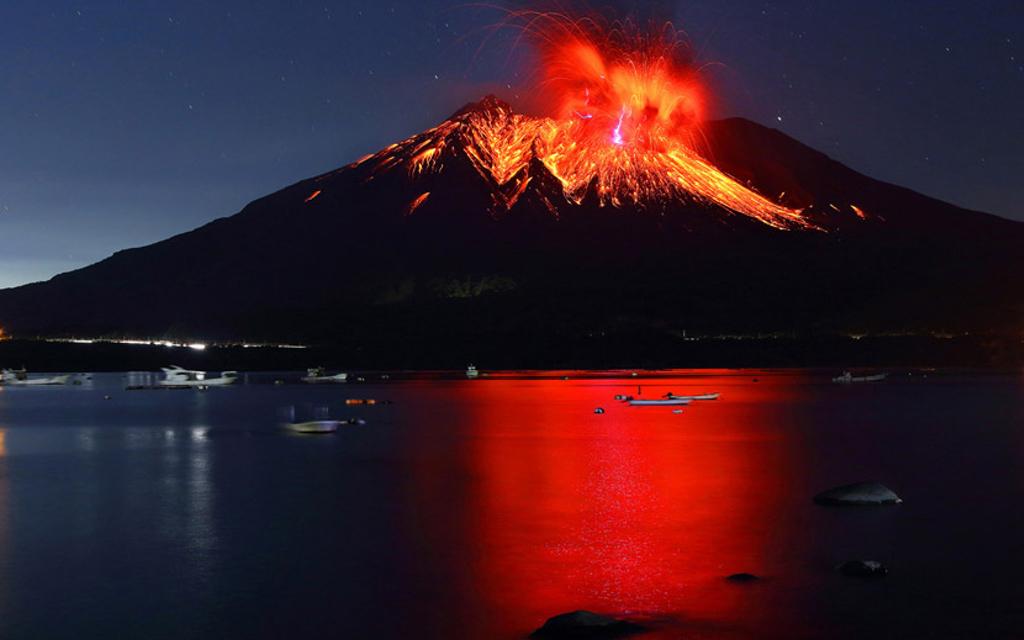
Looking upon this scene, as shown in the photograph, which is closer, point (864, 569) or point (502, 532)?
point (864, 569)

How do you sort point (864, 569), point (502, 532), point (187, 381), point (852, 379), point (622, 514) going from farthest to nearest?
point (187, 381) < point (852, 379) < point (622, 514) < point (502, 532) < point (864, 569)

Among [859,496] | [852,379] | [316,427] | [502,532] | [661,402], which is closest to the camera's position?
[502,532]

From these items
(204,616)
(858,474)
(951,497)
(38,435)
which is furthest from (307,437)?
(204,616)

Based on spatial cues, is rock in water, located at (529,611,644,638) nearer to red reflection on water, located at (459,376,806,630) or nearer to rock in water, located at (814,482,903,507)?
red reflection on water, located at (459,376,806,630)

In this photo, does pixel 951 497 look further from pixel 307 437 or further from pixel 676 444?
pixel 307 437

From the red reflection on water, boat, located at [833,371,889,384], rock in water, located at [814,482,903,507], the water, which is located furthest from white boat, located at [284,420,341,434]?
boat, located at [833,371,889,384]

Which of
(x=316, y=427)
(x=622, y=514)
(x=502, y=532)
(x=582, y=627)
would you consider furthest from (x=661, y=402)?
(x=582, y=627)

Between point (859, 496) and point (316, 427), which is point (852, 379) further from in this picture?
point (859, 496)

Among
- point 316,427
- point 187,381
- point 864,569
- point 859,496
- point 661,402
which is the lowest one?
point 864,569
